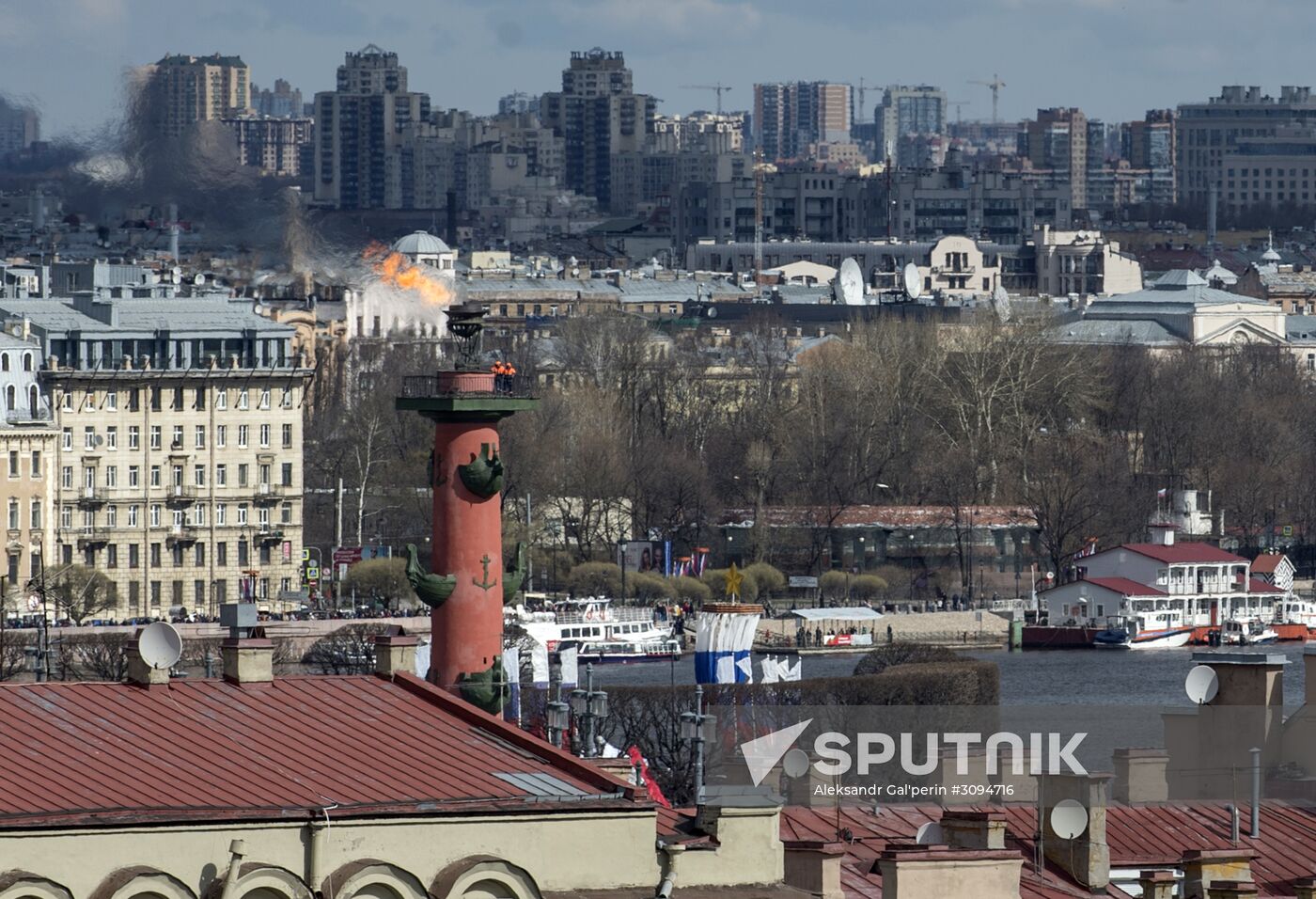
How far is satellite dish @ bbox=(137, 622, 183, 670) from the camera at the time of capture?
1978cm

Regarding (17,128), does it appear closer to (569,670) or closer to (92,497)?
(92,497)

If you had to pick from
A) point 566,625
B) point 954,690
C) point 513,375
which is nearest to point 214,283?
point 566,625

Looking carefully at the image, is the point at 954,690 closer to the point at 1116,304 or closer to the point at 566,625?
the point at 566,625

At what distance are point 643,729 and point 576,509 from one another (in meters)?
37.2

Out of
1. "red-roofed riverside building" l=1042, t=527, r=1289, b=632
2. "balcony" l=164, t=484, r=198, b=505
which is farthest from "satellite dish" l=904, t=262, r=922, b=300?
"balcony" l=164, t=484, r=198, b=505

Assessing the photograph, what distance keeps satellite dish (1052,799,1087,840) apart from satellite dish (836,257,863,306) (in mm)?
109657

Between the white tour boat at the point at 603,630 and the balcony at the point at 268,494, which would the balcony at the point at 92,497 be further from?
the white tour boat at the point at 603,630

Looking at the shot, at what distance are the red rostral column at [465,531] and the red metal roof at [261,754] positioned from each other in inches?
282

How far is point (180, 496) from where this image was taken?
250ft

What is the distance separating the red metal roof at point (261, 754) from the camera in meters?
18.3

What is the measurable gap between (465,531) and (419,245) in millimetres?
99151

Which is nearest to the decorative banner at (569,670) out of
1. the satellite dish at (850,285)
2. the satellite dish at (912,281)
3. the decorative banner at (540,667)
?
the decorative banner at (540,667)

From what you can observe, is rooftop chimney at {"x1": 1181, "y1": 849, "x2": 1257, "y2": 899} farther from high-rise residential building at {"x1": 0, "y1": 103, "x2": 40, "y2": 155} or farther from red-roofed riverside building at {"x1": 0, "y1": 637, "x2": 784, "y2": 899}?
high-rise residential building at {"x1": 0, "y1": 103, "x2": 40, "y2": 155}

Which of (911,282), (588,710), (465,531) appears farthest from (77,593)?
(911,282)
